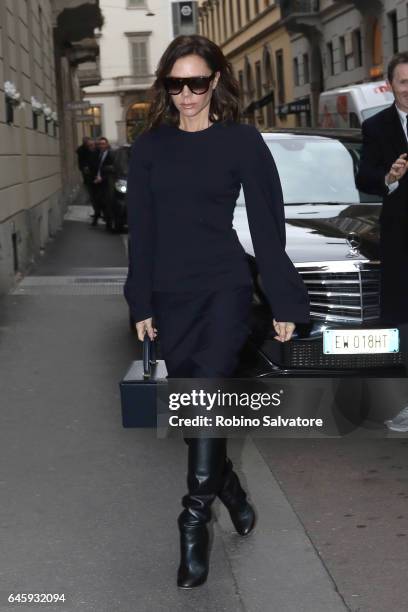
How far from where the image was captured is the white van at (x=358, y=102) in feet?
71.8

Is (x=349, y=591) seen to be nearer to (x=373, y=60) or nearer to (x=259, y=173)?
(x=259, y=173)

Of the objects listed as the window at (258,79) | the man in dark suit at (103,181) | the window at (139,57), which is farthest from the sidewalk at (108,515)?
the window at (139,57)

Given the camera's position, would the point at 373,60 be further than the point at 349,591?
Yes

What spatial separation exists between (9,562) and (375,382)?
2.40 metres

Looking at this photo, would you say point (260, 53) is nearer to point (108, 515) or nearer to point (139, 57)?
point (139, 57)

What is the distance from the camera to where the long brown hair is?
4.16 metres

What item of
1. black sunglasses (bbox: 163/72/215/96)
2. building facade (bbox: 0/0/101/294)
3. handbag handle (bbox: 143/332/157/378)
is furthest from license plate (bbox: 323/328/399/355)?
building facade (bbox: 0/0/101/294)

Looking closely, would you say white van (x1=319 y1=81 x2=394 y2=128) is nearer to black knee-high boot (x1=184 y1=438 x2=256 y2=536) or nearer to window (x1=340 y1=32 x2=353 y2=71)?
window (x1=340 y1=32 x2=353 y2=71)

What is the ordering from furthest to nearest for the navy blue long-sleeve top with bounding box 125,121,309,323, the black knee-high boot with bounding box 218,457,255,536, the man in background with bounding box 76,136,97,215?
the man in background with bounding box 76,136,97,215 → the black knee-high boot with bounding box 218,457,255,536 → the navy blue long-sleeve top with bounding box 125,121,309,323

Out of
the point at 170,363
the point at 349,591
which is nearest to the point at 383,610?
the point at 349,591

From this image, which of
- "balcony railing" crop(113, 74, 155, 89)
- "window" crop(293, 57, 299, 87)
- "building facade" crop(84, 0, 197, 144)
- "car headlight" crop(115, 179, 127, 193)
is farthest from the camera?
"balcony railing" crop(113, 74, 155, 89)

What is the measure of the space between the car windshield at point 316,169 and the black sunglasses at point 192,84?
12.2ft

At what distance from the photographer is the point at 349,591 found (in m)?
4.14

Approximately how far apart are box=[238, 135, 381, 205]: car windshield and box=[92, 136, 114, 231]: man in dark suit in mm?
13883
